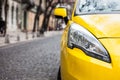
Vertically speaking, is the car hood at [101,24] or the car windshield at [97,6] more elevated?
the car windshield at [97,6]

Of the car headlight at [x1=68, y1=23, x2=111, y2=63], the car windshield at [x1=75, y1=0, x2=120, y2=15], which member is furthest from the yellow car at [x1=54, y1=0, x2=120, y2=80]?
the car windshield at [x1=75, y1=0, x2=120, y2=15]

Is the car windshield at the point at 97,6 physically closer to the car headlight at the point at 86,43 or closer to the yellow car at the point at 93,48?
the yellow car at the point at 93,48

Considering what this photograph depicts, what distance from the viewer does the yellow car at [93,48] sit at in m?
3.92

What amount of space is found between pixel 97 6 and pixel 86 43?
3.71ft

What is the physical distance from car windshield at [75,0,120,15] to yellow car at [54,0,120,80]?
0.24 meters

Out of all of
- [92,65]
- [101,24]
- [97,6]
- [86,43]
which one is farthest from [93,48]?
[97,6]

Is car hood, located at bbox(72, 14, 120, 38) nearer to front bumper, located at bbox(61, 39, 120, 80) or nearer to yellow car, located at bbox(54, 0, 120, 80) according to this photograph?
yellow car, located at bbox(54, 0, 120, 80)

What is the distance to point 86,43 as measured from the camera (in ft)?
13.6

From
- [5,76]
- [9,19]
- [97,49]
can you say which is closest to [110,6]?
[97,49]

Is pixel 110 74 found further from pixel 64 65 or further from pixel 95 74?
pixel 64 65

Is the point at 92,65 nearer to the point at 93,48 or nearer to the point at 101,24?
the point at 93,48

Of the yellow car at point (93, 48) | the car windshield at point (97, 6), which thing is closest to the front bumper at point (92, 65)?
the yellow car at point (93, 48)

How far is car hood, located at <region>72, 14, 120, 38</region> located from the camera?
4.17 m

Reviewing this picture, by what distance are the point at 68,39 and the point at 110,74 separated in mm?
727
